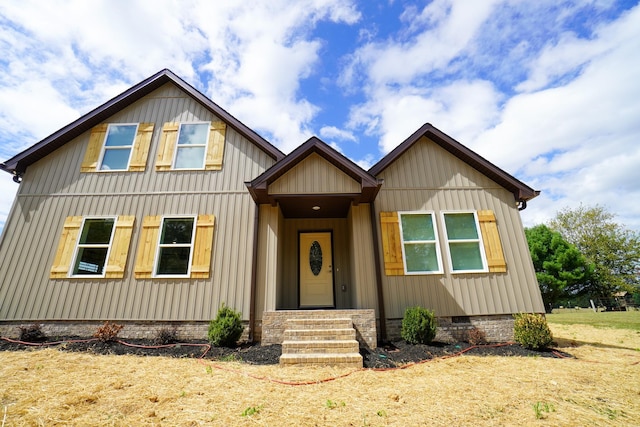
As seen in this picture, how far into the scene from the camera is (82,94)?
7.84m

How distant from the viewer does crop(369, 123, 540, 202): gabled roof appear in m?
7.36

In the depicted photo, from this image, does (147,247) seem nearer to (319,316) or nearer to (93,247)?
(93,247)

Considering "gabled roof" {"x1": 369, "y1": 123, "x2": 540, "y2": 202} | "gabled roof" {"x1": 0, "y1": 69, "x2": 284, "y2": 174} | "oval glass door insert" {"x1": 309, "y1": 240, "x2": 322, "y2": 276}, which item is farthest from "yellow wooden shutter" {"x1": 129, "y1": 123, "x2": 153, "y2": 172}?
"gabled roof" {"x1": 369, "y1": 123, "x2": 540, "y2": 202}

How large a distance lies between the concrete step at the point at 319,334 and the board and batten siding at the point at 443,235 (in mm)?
1621

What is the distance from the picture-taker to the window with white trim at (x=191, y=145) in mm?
7790

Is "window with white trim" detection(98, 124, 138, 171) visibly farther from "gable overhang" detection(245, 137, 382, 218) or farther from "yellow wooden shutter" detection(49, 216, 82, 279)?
"gable overhang" detection(245, 137, 382, 218)

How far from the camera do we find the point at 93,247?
276 inches

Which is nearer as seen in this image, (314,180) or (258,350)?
(258,350)

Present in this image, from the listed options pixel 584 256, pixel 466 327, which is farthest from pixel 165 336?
pixel 584 256

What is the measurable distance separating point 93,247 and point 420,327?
845 cm

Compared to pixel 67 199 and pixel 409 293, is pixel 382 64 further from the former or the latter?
pixel 67 199

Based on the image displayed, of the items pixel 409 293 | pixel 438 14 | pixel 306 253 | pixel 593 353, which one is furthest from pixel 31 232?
pixel 593 353

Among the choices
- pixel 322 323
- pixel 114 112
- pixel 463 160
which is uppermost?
pixel 114 112

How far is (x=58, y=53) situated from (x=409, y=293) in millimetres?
10529
